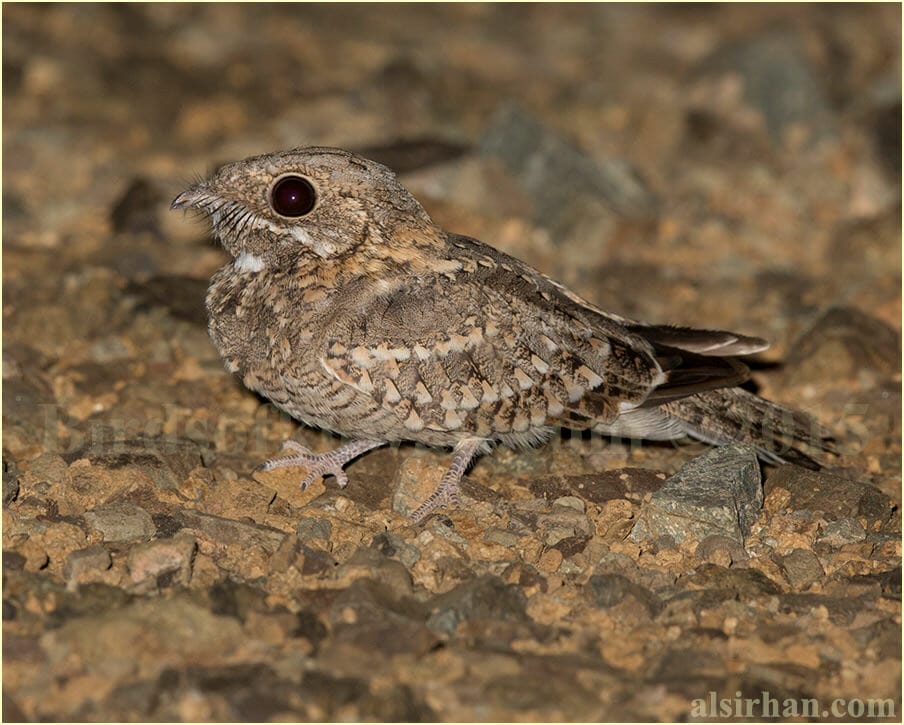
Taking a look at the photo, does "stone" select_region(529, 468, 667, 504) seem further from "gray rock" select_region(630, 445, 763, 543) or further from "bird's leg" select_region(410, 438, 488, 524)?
"bird's leg" select_region(410, 438, 488, 524)

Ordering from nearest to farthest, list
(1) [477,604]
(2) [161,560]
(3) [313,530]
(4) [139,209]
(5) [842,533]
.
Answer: (1) [477,604], (2) [161,560], (3) [313,530], (5) [842,533], (4) [139,209]

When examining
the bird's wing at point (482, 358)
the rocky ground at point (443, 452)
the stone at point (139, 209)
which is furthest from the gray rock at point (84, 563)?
the stone at point (139, 209)

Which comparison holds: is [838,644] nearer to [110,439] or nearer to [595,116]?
[110,439]

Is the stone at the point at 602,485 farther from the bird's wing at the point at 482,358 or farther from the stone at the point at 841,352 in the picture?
the stone at the point at 841,352

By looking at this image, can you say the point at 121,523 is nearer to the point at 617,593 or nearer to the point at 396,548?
the point at 396,548

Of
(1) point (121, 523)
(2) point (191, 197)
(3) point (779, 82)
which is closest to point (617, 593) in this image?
(1) point (121, 523)

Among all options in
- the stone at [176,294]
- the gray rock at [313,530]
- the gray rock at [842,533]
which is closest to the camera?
the gray rock at [313,530]
